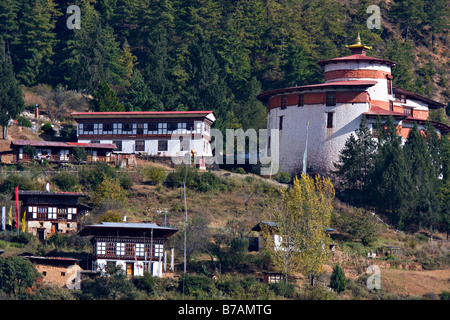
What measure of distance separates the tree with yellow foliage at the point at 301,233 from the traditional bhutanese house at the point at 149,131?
20466mm

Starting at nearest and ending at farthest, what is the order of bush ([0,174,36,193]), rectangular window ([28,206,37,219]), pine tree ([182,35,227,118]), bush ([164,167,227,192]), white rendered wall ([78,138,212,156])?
rectangular window ([28,206,37,219]) → bush ([0,174,36,193]) → bush ([164,167,227,192]) → white rendered wall ([78,138,212,156]) → pine tree ([182,35,227,118])

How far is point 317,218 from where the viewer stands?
7044cm

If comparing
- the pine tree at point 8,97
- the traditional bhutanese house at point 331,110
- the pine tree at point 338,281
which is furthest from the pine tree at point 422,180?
the pine tree at point 8,97

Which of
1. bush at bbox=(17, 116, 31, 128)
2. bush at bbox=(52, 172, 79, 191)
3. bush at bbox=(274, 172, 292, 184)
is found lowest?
bush at bbox=(52, 172, 79, 191)

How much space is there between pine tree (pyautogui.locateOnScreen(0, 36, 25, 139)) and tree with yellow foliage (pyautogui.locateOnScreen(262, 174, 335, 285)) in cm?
3092

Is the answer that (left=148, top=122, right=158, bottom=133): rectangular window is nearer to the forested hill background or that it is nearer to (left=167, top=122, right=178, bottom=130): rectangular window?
(left=167, top=122, right=178, bottom=130): rectangular window

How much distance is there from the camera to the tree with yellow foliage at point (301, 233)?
67.8 metres

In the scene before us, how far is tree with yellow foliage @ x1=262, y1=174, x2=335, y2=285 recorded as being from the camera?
67812mm

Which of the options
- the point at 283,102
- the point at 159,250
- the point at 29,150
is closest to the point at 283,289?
the point at 159,250

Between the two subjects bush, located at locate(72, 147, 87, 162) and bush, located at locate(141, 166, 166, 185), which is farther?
bush, located at locate(72, 147, 87, 162)

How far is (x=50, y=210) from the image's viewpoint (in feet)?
244

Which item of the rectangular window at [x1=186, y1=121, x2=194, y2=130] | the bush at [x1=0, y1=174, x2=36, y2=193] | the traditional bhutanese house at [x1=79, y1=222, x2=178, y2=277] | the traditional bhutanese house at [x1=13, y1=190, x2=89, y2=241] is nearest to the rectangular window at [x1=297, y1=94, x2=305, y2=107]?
the rectangular window at [x1=186, y1=121, x2=194, y2=130]

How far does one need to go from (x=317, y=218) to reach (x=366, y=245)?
267 inches

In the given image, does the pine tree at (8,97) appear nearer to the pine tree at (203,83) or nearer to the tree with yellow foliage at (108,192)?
the pine tree at (203,83)
